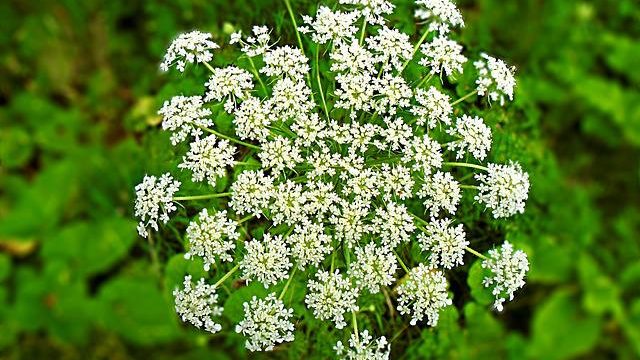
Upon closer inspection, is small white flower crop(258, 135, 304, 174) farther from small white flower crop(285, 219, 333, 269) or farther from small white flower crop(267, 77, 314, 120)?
small white flower crop(285, 219, 333, 269)

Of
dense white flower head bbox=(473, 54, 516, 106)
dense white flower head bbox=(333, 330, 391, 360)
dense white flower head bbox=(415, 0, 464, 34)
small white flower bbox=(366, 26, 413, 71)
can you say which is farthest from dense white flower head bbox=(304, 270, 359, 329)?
dense white flower head bbox=(415, 0, 464, 34)

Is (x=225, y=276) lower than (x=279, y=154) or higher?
lower

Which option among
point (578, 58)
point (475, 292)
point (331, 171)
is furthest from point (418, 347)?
point (578, 58)

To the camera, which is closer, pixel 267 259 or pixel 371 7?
pixel 267 259

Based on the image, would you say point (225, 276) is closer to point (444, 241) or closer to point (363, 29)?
point (444, 241)

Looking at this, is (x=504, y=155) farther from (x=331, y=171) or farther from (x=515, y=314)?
(x=515, y=314)

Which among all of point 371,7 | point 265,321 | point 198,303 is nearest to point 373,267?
point 265,321
